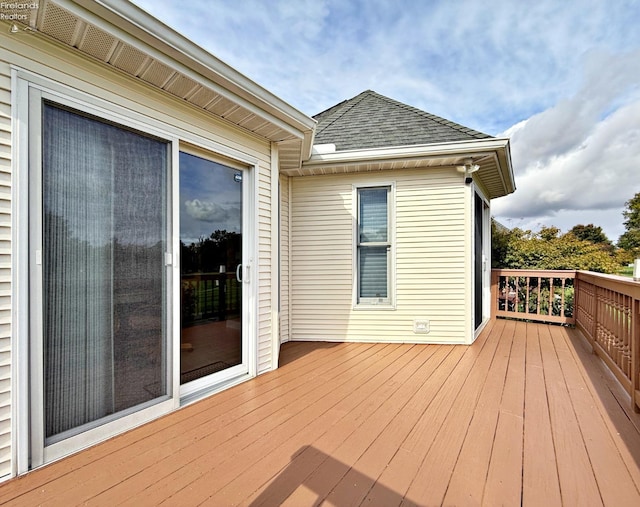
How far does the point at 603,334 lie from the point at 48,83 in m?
5.42

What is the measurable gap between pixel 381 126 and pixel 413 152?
3.11 ft

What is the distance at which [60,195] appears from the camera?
188cm

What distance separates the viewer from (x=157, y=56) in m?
2.00

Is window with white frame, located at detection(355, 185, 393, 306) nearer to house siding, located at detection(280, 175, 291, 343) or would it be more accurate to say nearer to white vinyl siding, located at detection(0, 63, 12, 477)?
house siding, located at detection(280, 175, 291, 343)

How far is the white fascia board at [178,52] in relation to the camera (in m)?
1.67

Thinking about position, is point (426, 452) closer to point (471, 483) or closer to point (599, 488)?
point (471, 483)

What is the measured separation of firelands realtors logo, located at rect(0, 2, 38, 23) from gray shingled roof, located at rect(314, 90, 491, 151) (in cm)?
328

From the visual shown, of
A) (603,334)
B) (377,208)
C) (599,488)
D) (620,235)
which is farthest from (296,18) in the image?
(620,235)

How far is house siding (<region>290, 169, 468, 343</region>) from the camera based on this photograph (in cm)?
446

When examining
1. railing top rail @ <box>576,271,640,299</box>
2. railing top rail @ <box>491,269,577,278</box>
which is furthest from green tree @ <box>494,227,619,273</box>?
railing top rail @ <box>576,271,640,299</box>

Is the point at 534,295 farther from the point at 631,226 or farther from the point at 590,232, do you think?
the point at 590,232

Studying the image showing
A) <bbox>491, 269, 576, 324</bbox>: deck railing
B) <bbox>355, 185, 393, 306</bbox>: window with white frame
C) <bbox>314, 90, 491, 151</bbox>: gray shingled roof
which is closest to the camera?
<bbox>314, 90, 491, 151</bbox>: gray shingled roof

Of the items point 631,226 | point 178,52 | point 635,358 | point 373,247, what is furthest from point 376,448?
point 631,226

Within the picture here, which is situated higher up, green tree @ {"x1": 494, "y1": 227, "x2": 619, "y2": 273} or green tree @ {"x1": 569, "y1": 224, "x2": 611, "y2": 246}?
green tree @ {"x1": 569, "y1": 224, "x2": 611, "y2": 246}
